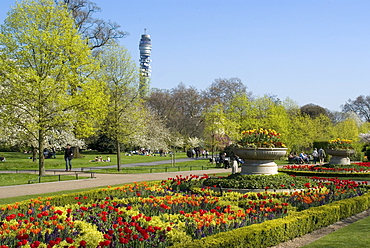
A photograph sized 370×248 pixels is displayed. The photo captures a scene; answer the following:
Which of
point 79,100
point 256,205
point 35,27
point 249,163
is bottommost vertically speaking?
point 256,205

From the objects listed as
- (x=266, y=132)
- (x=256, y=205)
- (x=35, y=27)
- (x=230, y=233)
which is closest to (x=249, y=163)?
(x=266, y=132)

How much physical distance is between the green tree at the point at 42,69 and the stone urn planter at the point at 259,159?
10.4 m

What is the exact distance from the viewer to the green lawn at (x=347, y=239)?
6.52 metres

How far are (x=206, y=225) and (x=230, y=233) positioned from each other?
0.71m

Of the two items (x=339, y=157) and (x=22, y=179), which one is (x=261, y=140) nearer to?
(x=22, y=179)

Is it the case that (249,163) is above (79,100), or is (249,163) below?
below

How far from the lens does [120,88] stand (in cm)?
2598

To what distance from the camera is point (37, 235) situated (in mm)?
6090

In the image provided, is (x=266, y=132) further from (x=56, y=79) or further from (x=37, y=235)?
(x=56, y=79)

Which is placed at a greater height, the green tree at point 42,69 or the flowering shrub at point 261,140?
the green tree at point 42,69

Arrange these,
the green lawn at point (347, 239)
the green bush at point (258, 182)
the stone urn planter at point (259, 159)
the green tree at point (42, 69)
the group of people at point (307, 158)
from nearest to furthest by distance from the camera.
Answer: the green lawn at point (347, 239), the green bush at point (258, 182), the stone urn planter at point (259, 159), the green tree at point (42, 69), the group of people at point (307, 158)

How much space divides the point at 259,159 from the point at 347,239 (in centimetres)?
611

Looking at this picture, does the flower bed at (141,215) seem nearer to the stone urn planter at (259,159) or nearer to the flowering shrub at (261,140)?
the stone urn planter at (259,159)

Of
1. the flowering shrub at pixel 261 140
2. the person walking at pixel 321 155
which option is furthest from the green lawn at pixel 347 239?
the person walking at pixel 321 155
